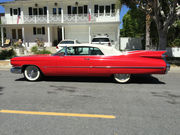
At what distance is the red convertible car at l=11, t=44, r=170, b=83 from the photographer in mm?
5965

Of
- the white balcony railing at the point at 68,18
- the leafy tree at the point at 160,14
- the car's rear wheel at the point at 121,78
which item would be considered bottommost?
the car's rear wheel at the point at 121,78

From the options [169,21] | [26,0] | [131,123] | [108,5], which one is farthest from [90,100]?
[26,0]

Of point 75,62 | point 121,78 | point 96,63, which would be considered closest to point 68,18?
point 75,62

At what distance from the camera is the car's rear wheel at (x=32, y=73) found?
22.0ft

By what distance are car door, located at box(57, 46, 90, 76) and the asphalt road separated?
0.52 m

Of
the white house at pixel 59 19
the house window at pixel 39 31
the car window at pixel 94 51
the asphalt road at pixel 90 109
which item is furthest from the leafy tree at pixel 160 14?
the house window at pixel 39 31

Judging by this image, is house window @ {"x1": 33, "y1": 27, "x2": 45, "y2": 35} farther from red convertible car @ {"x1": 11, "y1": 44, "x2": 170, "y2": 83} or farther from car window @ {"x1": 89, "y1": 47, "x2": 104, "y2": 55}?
car window @ {"x1": 89, "y1": 47, "x2": 104, "y2": 55}

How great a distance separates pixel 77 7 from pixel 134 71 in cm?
1964

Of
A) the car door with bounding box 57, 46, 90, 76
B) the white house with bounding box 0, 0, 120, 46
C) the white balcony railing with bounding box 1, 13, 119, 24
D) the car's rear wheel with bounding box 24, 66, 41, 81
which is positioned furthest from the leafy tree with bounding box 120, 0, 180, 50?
the white balcony railing with bounding box 1, 13, 119, 24

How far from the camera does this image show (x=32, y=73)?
6777mm

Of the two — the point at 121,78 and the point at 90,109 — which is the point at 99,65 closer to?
the point at 121,78

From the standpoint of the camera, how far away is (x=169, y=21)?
11.1 meters

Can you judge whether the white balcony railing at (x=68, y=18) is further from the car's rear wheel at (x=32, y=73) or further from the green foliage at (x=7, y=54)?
the car's rear wheel at (x=32, y=73)

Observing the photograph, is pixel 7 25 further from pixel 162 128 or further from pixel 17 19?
pixel 162 128
